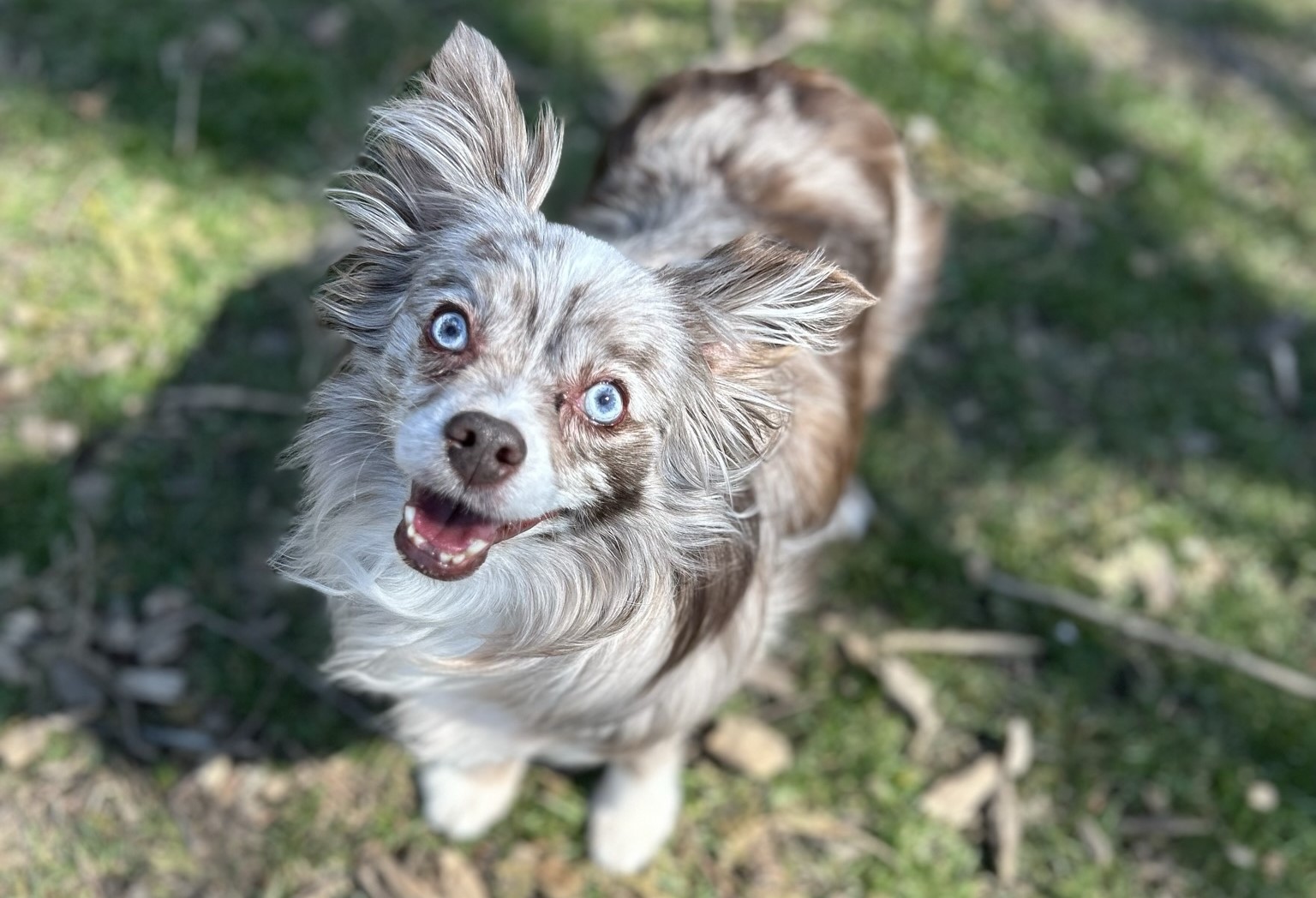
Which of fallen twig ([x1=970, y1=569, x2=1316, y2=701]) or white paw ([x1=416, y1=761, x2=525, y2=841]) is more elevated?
fallen twig ([x1=970, y1=569, x2=1316, y2=701])

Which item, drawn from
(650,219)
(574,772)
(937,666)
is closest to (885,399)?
(937,666)

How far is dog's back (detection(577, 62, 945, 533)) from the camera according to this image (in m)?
3.28

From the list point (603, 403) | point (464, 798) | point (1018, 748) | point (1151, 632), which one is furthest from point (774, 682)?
point (603, 403)

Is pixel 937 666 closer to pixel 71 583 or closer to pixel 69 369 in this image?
pixel 71 583

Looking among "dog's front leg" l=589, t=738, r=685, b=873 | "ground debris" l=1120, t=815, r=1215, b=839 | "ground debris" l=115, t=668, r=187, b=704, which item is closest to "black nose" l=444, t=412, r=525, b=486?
"dog's front leg" l=589, t=738, r=685, b=873

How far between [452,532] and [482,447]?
0.94 feet

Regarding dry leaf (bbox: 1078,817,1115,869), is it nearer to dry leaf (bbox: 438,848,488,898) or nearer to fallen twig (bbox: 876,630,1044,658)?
fallen twig (bbox: 876,630,1044,658)

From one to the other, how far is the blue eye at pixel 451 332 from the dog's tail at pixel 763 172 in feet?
3.03

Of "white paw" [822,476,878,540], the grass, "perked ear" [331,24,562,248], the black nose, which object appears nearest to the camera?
the black nose

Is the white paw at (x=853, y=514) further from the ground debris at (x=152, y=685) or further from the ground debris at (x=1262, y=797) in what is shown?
the ground debris at (x=152, y=685)

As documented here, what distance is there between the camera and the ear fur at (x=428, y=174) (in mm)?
2611

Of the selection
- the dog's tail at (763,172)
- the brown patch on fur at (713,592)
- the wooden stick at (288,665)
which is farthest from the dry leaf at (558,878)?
the dog's tail at (763,172)

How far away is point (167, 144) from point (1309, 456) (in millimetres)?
5152

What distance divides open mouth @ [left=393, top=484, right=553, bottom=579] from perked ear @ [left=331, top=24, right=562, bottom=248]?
668 mm
